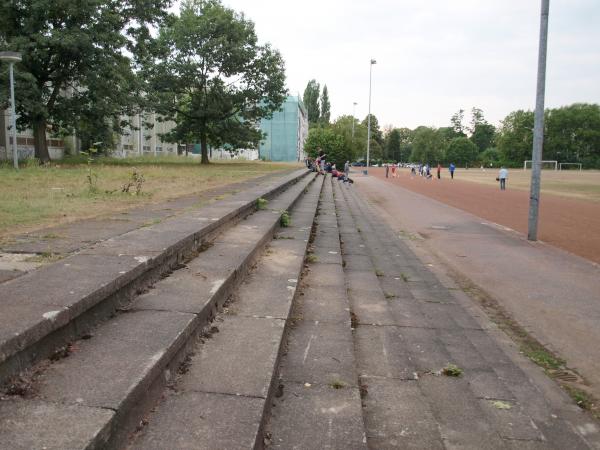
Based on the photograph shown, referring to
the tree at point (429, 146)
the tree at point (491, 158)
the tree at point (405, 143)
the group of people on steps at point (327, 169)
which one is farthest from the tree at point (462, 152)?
the group of people on steps at point (327, 169)

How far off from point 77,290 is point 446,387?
7.65ft

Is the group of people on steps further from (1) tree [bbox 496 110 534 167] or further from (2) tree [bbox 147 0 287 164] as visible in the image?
(1) tree [bbox 496 110 534 167]

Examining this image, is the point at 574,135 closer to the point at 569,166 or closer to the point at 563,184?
the point at 569,166

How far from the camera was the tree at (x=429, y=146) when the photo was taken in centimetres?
11656

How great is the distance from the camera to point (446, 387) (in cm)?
310

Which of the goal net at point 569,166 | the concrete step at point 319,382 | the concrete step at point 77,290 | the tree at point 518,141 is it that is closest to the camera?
the concrete step at point 77,290

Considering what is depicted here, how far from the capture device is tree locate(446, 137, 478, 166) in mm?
112312

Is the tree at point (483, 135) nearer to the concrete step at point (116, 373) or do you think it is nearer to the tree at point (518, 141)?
the tree at point (518, 141)

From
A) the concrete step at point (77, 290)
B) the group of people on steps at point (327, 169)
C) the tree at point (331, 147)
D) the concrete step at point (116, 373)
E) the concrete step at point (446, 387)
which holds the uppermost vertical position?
the tree at point (331, 147)

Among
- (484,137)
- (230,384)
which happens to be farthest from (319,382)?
(484,137)

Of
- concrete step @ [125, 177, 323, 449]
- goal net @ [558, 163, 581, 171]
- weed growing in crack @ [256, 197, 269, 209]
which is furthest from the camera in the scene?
goal net @ [558, 163, 581, 171]

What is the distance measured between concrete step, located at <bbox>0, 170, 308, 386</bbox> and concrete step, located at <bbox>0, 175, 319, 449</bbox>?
0.09 metres

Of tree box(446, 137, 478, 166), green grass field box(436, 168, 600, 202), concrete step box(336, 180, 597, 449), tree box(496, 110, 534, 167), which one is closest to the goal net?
tree box(496, 110, 534, 167)

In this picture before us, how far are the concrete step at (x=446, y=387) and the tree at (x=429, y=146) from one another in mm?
115996
